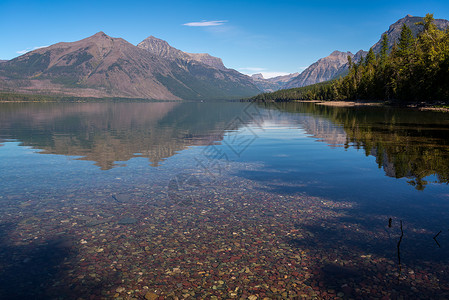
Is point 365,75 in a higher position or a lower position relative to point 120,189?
higher

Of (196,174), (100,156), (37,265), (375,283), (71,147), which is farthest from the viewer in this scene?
(71,147)

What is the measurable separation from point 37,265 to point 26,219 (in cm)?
521

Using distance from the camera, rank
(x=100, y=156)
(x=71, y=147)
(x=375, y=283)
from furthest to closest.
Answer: (x=71, y=147)
(x=100, y=156)
(x=375, y=283)

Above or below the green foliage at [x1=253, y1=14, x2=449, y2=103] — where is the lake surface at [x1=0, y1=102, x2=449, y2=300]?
below

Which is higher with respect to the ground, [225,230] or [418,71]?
[418,71]

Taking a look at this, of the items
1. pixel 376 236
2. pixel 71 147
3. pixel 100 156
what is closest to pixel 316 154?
pixel 376 236

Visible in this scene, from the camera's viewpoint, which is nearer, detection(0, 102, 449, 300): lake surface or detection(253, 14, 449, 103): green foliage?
detection(0, 102, 449, 300): lake surface

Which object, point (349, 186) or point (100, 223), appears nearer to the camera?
point (100, 223)

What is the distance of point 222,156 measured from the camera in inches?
1329

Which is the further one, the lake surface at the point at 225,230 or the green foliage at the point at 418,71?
the green foliage at the point at 418,71

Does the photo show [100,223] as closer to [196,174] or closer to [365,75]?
[196,174]

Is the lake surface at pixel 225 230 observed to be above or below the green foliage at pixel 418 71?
below

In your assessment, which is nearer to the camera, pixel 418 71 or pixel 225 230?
pixel 225 230

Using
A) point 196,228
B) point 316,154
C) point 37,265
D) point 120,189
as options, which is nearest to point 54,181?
point 120,189
